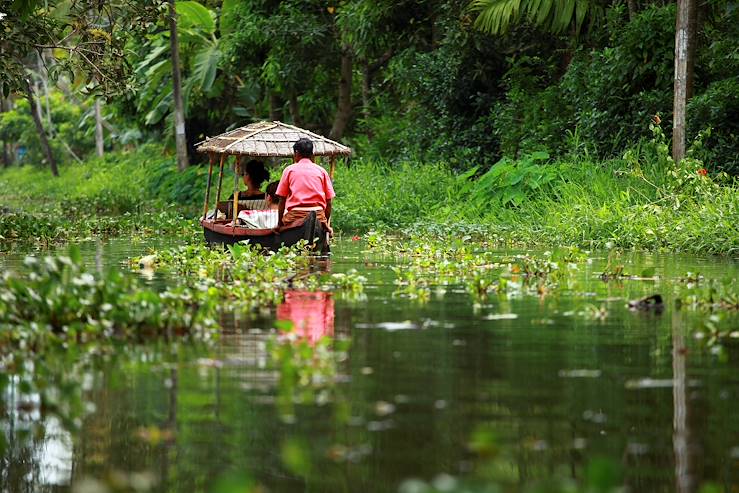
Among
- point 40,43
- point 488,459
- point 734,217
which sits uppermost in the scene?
point 40,43

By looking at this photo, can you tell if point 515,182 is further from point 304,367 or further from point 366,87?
point 304,367

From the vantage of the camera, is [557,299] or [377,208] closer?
[557,299]

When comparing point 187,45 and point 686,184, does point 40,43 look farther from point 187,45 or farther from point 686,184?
point 187,45

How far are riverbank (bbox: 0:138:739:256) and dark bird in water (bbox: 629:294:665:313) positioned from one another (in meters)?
6.20

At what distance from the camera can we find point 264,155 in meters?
20.0

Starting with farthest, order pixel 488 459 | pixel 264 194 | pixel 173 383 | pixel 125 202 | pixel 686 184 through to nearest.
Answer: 1. pixel 125 202
2. pixel 264 194
3. pixel 686 184
4. pixel 173 383
5. pixel 488 459

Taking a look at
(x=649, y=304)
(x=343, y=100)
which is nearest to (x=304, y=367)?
(x=649, y=304)

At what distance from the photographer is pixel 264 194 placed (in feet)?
70.0

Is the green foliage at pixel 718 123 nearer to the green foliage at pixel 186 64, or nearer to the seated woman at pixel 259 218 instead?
the seated woman at pixel 259 218

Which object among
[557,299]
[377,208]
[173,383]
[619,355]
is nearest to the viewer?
[173,383]

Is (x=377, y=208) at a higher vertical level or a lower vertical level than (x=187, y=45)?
lower

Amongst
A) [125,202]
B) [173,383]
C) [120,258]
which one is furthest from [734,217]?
[125,202]

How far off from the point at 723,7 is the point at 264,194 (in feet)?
26.9

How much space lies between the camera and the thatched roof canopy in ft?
65.2
